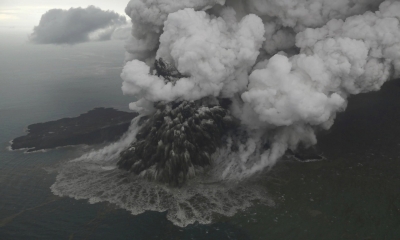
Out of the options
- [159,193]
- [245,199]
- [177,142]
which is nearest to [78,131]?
[177,142]

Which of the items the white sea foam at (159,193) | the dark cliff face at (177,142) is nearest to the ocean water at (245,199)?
the white sea foam at (159,193)

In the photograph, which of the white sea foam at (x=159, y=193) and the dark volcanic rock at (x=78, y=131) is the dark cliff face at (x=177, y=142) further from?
the dark volcanic rock at (x=78, y=131)

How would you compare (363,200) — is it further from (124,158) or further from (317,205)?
(124,158)

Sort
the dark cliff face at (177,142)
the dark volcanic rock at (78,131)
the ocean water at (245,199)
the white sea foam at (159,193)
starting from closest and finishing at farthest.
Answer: the ocean water at (245,199)
the white sea foam at (159,193)
the dark cliff face at (177,142)
the dark volcanic rock at (78,131)

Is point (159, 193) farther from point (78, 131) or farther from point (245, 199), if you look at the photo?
point (78, 131)

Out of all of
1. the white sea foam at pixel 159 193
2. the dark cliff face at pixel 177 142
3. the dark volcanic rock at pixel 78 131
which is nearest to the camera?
the white sea foam at pixel 159 193

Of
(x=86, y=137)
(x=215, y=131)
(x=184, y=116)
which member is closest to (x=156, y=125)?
(x=184, y=116)
